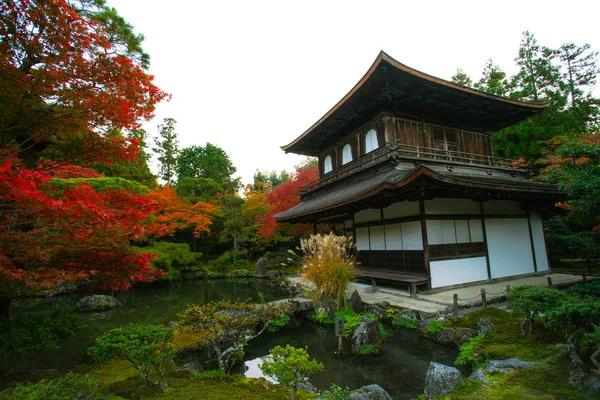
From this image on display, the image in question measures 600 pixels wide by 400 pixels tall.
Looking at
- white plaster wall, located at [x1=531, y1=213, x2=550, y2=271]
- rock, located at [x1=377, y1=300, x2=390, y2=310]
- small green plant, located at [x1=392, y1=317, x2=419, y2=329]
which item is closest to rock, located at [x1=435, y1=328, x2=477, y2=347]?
small green plant, located at [x1=392, y1=317, x2=419, y2=329]

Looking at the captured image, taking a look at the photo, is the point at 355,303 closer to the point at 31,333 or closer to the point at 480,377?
the point at 480,377

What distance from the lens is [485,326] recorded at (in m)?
4.52

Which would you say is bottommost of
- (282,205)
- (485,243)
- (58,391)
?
(58,391)

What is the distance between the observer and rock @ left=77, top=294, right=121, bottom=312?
952cm

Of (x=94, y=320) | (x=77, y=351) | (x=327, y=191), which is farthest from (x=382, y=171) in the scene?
(x=94, y=320)

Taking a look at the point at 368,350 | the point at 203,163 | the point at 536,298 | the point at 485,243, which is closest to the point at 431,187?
the point at 485,243

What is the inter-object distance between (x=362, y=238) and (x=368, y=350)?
6.04 metres

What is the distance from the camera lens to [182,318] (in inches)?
146

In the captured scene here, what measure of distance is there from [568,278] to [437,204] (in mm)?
4449

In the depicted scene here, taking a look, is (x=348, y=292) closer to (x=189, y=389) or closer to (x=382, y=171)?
(x=382, y=171)

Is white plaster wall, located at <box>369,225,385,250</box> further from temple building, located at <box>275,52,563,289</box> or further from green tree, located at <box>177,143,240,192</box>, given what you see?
green tree, located at <box>177,143,240,192</box>

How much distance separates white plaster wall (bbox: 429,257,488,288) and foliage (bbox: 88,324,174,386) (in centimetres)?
655

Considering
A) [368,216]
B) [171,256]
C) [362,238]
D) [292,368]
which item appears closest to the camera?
[292,368]

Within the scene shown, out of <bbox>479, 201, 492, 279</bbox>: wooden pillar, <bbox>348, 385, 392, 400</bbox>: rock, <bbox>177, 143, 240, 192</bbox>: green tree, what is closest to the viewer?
<bbox>348, 385, 392, 400</bbox>: rock
